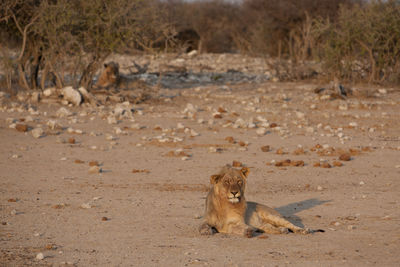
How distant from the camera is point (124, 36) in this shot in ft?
54.1

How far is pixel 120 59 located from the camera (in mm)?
30609

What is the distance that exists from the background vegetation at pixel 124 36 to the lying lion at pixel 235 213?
965cm

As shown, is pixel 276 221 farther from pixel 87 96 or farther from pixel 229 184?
pixel 87 96

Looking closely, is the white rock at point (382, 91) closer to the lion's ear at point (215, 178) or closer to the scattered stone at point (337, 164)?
the scattered stone at point (337, 164)

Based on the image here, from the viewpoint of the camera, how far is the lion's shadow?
655 cm

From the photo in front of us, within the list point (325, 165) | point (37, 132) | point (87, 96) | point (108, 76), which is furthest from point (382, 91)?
point (37, 132)

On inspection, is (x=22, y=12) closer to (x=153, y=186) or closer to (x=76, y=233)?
(x=153, y=186)

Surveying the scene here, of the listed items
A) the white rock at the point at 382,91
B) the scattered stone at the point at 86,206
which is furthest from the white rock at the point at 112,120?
the white rock at the point at 382,91

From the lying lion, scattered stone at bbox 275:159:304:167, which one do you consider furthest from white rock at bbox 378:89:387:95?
the lying lion

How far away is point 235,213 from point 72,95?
421 inches

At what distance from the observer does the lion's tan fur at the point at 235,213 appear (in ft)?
18.6

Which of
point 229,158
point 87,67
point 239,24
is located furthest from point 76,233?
point 239,24

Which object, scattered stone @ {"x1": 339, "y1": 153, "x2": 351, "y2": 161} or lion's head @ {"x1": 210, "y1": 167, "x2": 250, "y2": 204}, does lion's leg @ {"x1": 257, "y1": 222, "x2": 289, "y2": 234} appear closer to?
lion's head @ {"x1": 210, "y1": 167, "x2": 250, "y2": 204}

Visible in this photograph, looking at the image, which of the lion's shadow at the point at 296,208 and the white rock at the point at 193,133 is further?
the white rock at the point at 193,133
